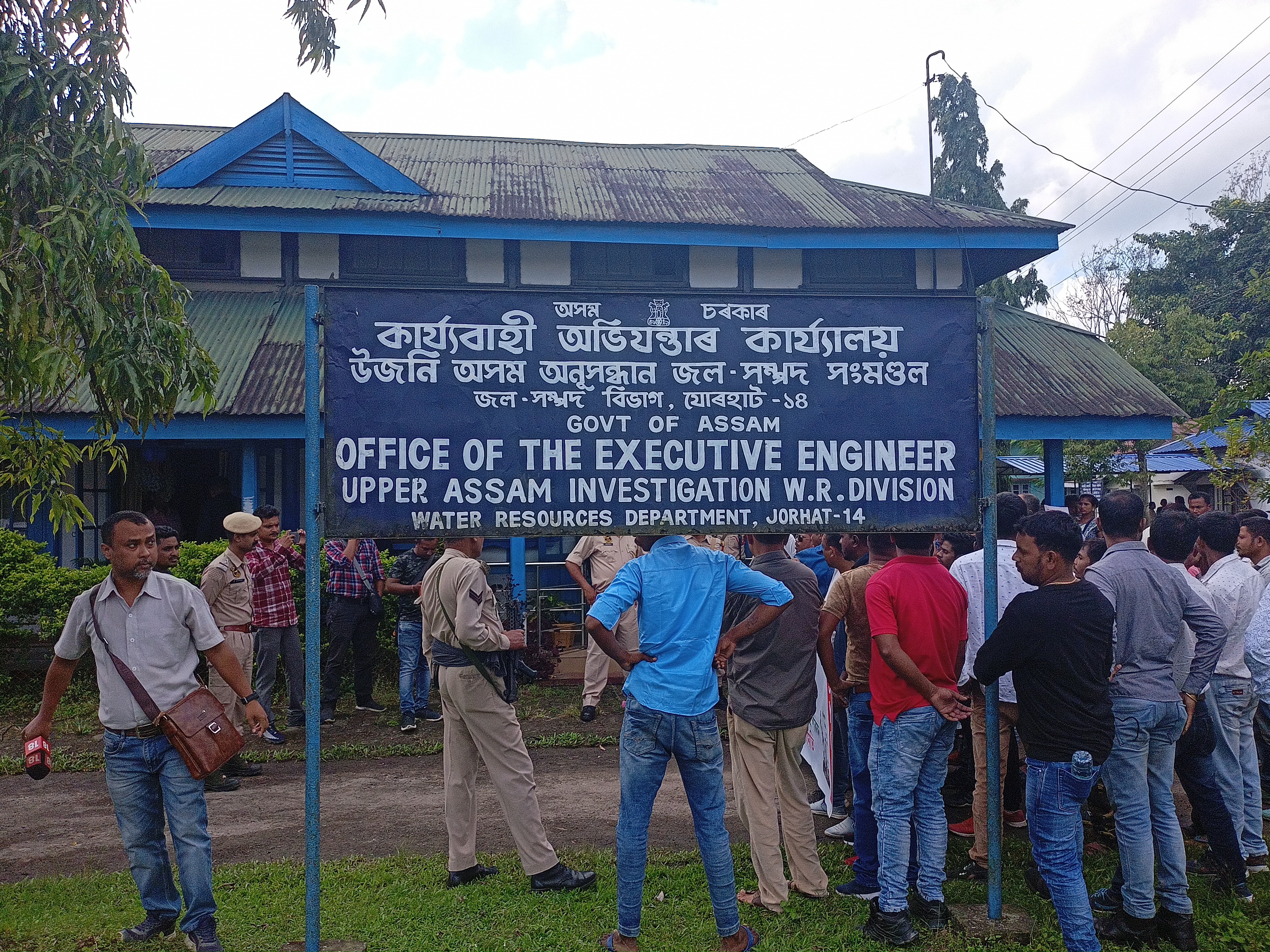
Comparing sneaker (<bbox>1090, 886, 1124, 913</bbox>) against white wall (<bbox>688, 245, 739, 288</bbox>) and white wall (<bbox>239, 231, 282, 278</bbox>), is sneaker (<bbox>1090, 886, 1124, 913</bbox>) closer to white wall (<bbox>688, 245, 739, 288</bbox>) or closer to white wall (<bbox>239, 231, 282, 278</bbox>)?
white wall (<bbox>688, 245, 739, 288</bbox>)

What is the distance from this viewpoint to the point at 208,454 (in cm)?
1344

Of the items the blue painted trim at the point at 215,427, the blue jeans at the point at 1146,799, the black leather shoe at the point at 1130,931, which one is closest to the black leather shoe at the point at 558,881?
the black leather shoe at the point at 1130,931

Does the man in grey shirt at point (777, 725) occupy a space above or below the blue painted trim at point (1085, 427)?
below

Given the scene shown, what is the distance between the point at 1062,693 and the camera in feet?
13.3

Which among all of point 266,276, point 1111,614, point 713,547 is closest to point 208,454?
point 266,276

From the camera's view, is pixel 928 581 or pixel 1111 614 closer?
pixel 1111 614

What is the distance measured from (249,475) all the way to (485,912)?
8.15m

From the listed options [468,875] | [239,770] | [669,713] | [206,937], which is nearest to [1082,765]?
[669,713]

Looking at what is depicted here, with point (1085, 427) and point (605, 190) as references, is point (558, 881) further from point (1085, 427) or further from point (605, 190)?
point (605, 190)

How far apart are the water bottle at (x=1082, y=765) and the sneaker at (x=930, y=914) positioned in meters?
0.98

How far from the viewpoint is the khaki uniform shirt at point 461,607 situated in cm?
503

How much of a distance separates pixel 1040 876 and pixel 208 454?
470 inches

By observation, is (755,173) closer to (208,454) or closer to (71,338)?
(208,454)

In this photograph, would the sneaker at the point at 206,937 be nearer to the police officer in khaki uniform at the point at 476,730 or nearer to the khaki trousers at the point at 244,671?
the police officer in khaki uniform at the point at 476,730
